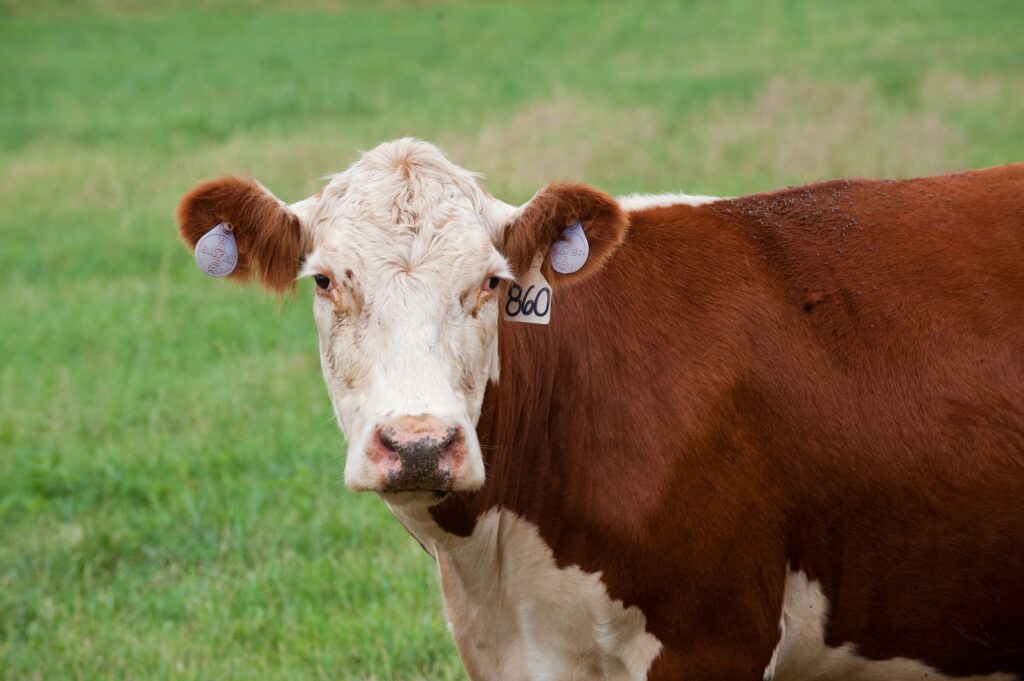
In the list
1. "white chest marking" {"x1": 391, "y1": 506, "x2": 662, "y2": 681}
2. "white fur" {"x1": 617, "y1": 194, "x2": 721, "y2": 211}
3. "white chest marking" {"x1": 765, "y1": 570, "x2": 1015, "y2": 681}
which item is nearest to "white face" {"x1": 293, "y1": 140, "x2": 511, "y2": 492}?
"white chest marking" {"x1": 391, "y1": 506, "x2": 662, "y2": 681}

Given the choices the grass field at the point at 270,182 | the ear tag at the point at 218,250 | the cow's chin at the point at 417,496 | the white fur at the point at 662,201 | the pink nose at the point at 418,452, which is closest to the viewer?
the pink nose at the point at 418,452

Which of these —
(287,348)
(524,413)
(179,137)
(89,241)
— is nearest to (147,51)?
(179,137)

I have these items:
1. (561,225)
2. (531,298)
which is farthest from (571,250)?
(531,298)

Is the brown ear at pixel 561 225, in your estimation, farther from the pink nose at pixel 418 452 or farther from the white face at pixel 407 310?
the pink nose at pixel 418 452

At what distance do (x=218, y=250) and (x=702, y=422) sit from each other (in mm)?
1561

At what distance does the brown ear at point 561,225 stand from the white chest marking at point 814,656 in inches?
45.1

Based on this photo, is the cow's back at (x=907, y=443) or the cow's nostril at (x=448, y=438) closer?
the cow's nostril at (x=448, y=438)

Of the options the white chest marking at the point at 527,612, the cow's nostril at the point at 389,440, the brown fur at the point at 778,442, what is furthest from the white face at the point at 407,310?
the white chest marking at the point at 527,612

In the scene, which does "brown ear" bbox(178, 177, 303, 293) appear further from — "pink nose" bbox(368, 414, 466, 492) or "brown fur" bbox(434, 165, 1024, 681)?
"pink nose" bbox(368, 414, 466, 492)

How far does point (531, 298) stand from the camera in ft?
12.7

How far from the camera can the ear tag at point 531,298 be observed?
387 centimetres

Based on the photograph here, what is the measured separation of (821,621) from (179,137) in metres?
14.3

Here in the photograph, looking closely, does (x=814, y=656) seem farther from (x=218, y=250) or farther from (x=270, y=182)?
Answer: (x=270, y=182)

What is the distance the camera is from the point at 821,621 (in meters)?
4.00
